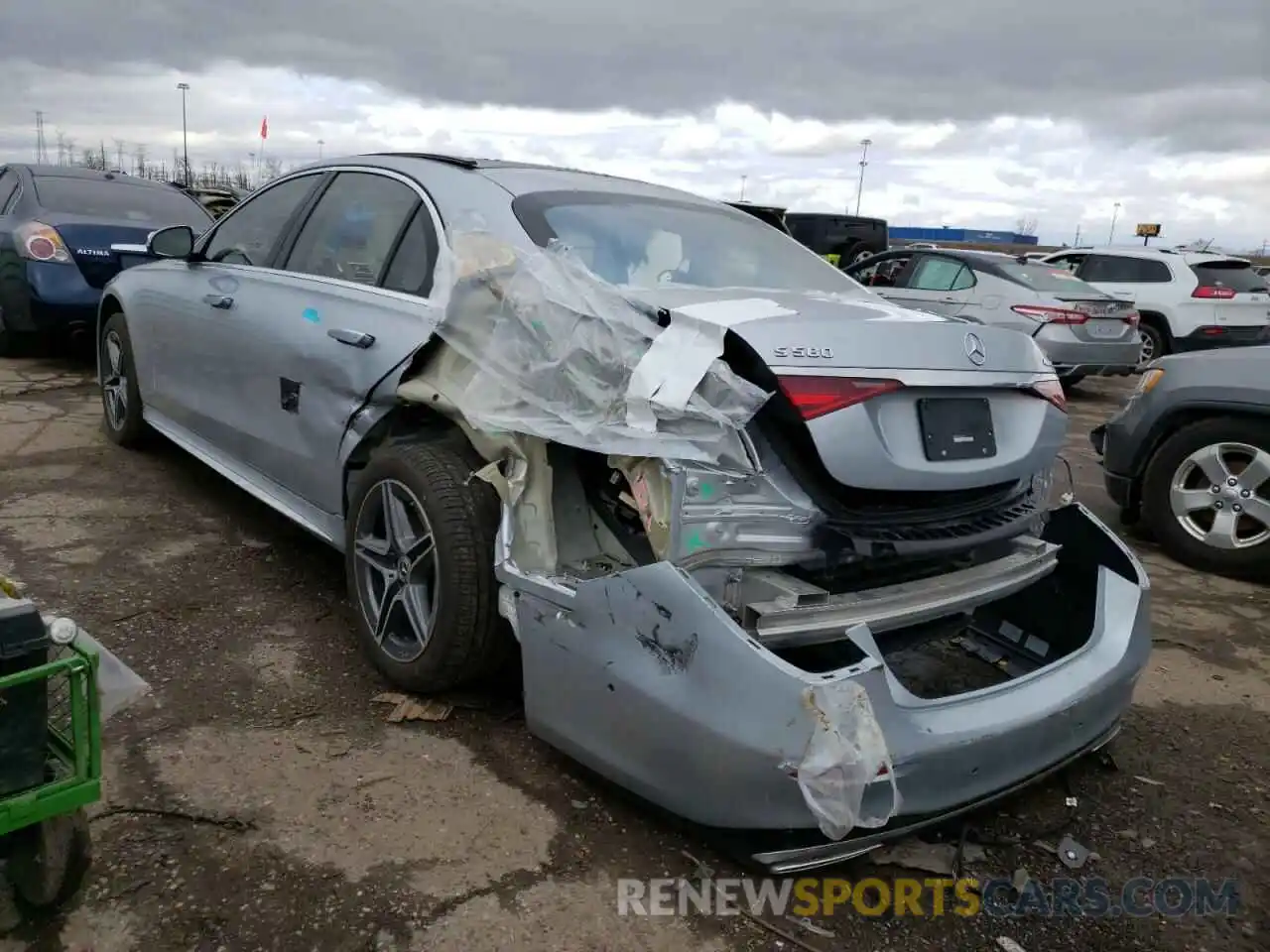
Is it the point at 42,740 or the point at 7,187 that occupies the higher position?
the point at 7,187

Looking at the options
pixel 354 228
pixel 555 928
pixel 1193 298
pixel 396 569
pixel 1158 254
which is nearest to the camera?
pixel 555 928

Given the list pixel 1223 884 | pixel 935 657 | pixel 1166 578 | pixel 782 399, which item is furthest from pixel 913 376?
pixel 1166 578

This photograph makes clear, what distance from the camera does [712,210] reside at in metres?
3.69

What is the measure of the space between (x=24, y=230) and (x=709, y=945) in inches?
288

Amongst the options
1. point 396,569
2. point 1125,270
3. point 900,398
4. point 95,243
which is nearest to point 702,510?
point 900,398

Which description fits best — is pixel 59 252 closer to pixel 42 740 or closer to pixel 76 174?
pixel 76 174

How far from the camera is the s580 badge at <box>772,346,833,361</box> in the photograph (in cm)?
226

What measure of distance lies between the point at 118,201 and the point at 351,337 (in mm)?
5908

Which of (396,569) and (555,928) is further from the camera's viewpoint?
(396,569)

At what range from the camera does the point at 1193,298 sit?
12.4 m

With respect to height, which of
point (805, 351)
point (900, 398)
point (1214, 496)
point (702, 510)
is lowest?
point (1214, 496)

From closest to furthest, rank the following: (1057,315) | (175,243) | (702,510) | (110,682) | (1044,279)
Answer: (110,682) < (702,510) < (175,243) < (1057,315) < (1044,279)

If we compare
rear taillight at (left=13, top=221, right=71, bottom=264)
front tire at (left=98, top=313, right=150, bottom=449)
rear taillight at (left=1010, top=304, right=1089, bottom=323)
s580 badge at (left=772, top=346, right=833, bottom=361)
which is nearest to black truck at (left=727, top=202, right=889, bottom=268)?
rear taillight at (left=1010, top=304, right=1089, bottom=323)

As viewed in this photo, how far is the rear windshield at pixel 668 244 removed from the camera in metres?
2.94
